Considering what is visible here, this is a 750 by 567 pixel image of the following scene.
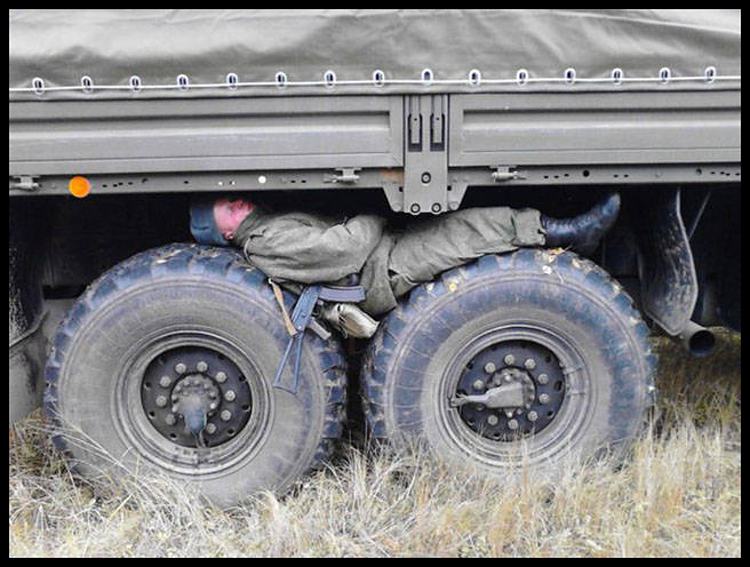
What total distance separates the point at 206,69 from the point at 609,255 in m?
2.14

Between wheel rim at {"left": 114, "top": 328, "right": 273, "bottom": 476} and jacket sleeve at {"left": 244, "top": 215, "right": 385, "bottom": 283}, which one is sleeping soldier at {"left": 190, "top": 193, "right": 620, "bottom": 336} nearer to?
jacket sleeve at {"left": 244, "top": 215, "right": 385, "bottom": 283}

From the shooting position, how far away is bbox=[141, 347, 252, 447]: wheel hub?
3.19 metres

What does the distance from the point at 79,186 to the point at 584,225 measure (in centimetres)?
212

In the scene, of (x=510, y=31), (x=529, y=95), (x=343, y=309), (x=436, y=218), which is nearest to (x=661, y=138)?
(x=529, y=95)

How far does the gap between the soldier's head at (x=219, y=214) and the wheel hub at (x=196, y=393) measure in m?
0.53

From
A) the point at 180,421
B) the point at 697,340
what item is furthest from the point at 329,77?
the point at 697,340

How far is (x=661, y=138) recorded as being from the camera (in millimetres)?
2916

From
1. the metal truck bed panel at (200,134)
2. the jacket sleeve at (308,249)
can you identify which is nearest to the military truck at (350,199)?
the metal truck bed panel at (200,134)

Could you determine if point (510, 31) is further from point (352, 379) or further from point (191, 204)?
point (352, 379)

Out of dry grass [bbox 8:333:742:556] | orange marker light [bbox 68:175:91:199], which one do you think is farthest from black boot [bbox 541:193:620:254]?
Result: orange marker light [bbox 68:175:91:199]

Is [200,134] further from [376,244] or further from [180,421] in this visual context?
[180,421]

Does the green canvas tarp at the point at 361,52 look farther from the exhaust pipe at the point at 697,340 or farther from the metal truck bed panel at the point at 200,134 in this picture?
the exhaust pipe at the point at 697,340

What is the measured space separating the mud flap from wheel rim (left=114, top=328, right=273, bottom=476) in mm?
1881

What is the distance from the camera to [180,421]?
10.7 ft
